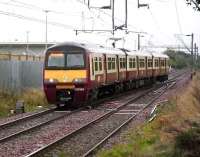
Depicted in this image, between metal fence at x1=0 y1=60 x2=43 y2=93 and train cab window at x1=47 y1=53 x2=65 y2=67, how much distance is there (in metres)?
3.34

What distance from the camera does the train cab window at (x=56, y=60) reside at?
80.0ft

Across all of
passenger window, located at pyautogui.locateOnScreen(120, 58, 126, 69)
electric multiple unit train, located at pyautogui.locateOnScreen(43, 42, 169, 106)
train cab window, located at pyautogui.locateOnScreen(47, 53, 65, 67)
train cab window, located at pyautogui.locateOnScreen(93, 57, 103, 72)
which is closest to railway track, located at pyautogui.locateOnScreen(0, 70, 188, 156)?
electric multiple unit train, located at pyautogui.locateOnScreen(43, 42, 169, 106)

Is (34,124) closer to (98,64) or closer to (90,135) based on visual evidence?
(90,135)

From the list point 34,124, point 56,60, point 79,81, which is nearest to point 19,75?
point 56,60

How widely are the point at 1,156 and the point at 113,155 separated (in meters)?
2.66

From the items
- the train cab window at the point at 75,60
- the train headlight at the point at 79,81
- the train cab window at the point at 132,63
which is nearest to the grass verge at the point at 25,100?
the train headlight at the point at 79,81

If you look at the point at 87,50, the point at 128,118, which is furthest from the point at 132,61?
the point at 128,118

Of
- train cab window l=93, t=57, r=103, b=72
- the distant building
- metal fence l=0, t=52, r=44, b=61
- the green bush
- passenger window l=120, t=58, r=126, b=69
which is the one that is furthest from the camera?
the distant building

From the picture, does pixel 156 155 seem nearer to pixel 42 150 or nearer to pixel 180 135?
pixel 180 135

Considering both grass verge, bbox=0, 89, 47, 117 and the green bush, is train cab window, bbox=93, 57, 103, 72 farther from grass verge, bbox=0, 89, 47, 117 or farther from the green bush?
the green bush

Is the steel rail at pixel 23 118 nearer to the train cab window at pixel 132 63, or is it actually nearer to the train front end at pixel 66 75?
the train front end at pixel 66 75

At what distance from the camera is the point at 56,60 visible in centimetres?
2453

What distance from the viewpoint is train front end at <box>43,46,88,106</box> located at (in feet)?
78.7

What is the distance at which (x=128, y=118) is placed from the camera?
2059cm
